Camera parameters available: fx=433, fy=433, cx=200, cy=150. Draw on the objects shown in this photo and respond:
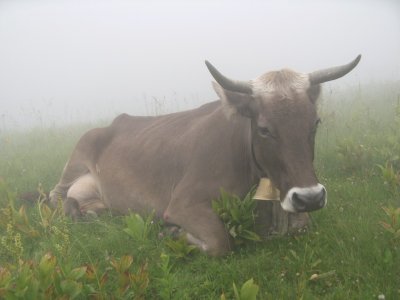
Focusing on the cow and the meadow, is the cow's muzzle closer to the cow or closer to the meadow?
the cow

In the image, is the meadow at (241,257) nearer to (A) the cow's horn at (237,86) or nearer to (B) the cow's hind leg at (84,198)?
(B) the cow's hind leg at (84,198)

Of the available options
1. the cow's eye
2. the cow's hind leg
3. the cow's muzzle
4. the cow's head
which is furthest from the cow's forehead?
the cow's hind leg

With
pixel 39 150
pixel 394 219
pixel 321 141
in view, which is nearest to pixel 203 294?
pixel 394 219

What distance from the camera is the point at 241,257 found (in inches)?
156

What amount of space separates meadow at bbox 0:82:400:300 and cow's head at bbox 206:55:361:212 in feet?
1.73

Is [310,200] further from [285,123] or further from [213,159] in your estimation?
[213,159]

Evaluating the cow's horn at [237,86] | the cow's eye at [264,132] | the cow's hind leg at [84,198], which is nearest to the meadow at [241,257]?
the cow's hind leg at [84,198]

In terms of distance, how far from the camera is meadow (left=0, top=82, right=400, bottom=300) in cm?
304

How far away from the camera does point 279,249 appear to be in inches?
156

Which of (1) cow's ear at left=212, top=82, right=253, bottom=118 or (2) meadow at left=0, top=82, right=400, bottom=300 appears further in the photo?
(1) cow's ear at left=212, top=82, right=253, bottom=118

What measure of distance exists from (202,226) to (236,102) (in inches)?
51.1

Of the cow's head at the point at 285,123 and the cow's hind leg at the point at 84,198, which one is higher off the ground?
the cow's head at the point at 285,123

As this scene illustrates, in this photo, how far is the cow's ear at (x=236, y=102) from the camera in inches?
170

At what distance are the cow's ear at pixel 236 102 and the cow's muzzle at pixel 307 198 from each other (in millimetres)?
1031
